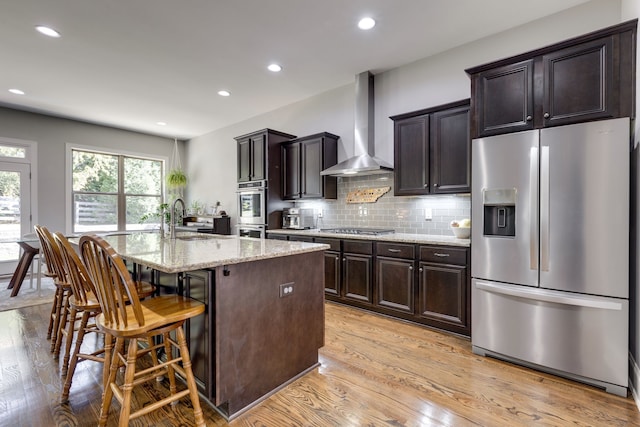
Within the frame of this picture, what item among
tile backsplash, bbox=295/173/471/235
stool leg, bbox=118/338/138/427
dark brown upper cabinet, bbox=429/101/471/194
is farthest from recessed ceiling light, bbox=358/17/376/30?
stool leg, bbox=118/338/138/427

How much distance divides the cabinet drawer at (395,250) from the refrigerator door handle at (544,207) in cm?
111

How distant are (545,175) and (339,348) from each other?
2081 mm

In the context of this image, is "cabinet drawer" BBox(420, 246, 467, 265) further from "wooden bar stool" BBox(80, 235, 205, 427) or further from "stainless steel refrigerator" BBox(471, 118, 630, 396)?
"wooden bar stool" BBox(80, 235, 205, 427)

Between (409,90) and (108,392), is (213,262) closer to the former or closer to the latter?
(108,392)

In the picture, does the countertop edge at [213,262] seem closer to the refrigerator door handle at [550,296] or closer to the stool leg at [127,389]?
the stool leg at [127,389]

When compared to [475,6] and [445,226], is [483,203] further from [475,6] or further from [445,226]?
[475,6]

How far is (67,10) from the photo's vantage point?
109 inches

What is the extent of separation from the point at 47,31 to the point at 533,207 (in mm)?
4762

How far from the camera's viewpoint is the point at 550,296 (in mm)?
2139

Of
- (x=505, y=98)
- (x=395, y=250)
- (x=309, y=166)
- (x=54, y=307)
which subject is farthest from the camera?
(x=309, y=166)

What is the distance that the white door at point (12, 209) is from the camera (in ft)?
17.2

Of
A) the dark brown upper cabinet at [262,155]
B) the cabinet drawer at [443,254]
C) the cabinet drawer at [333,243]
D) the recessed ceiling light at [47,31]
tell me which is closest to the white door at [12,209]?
the recessed ceiling light at [47,31]

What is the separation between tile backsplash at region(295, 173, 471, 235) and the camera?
3.49 m

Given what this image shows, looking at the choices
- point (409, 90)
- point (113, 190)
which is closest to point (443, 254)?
point (409, 90)
